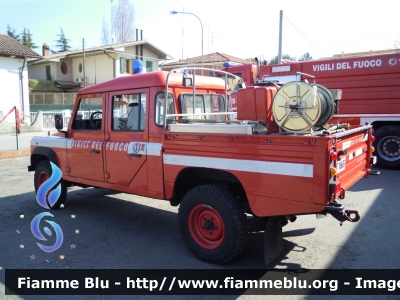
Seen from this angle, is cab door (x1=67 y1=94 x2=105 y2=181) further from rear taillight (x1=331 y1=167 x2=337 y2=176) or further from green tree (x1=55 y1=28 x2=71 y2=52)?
green tree (x1=55 y1=28 x2=71 y2=52)

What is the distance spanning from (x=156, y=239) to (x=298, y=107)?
99.9 inches

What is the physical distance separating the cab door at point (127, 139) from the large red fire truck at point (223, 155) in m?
0.01

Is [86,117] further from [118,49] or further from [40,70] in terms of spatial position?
[40,70]

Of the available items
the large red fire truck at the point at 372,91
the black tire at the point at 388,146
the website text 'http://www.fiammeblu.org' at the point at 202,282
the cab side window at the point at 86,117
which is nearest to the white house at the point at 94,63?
the large red fire truck at the point at 372,91

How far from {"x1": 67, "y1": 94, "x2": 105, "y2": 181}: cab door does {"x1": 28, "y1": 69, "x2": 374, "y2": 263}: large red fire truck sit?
2cm

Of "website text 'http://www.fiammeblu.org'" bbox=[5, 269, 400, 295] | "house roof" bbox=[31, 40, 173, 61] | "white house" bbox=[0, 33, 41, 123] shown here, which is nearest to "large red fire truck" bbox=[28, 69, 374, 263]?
"website text 'http://www.fiammeblu.org'" bbox=[5, 269, 400, 295]

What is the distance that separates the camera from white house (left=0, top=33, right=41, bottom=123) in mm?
21094

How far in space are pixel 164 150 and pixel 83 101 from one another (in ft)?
6.91

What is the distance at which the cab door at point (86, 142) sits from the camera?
5.11 metres

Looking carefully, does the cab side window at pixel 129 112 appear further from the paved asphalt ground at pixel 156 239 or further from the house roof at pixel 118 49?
the house roof at pixel 118 49

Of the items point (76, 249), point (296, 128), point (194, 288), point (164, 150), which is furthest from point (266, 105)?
point (76, 249)

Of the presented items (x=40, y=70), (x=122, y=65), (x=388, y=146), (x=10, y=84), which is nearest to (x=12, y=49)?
(x=10, y=84)

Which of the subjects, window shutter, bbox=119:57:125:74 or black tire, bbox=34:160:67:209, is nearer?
black tire, bbox=34:160:67:209

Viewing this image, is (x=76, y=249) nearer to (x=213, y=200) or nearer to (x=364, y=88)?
(x=213, y=200)
